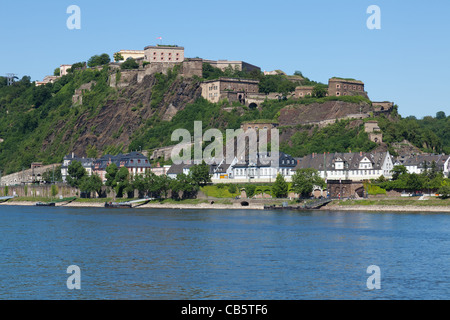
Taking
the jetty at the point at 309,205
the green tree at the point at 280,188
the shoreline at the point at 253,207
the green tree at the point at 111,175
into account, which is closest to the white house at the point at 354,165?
the green tree at the point at 280,188

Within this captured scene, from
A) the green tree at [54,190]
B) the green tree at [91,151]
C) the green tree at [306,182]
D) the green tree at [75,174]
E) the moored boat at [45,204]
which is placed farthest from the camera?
the green tree at [91,151]

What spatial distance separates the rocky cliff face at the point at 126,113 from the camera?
139750 millimetres

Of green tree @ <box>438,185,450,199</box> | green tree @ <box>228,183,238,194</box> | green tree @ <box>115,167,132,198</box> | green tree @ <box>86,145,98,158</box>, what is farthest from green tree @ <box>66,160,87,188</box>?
green tree @ <box>438,185,450,199</box>

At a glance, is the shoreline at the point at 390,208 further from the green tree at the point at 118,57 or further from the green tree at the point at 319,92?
the green tree at the point at 118,57

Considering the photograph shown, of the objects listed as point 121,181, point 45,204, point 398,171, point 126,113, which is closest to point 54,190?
point 45,204

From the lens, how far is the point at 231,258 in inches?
1642

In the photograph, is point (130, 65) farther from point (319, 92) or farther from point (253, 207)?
point (253, 207)

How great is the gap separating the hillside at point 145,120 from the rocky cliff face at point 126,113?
0.20 metres

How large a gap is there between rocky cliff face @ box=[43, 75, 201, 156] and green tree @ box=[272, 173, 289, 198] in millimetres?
54270

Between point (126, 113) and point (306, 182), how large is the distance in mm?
67009

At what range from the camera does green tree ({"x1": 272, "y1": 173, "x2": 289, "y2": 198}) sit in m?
87.7
